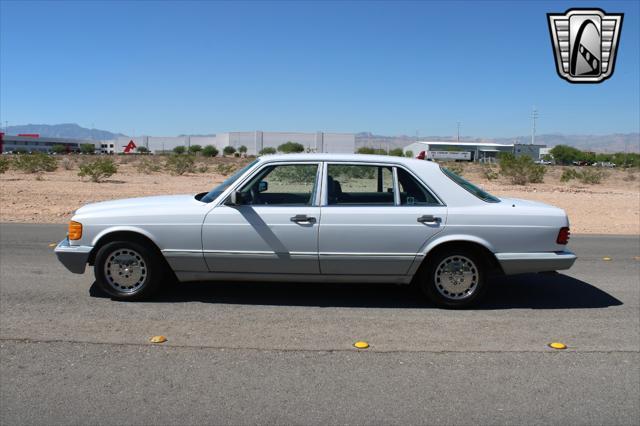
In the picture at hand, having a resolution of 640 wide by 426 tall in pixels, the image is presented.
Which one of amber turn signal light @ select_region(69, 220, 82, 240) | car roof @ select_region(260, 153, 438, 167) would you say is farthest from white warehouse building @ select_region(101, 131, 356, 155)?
amber turn signal light @ select_region(69, 220, 82, 240)

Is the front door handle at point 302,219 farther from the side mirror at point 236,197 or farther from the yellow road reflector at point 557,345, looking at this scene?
the yellow road reflector at point 557,345

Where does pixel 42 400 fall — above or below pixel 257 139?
below

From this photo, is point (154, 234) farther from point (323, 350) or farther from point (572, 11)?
point (572, 11)

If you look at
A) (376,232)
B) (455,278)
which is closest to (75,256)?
(376,232)

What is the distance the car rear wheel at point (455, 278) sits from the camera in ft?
19.8

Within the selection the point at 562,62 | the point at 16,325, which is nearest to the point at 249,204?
the point at 16,325

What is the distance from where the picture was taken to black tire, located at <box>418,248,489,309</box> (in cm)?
603

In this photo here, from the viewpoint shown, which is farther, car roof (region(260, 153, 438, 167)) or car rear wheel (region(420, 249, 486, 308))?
car roof (region(260, 153, 438, 167))

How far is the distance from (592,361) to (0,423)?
14.2 ft

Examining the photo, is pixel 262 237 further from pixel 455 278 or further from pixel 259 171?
pixel 455 278

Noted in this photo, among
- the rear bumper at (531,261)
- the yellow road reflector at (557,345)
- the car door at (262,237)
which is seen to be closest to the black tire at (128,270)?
the car door at (262,237)

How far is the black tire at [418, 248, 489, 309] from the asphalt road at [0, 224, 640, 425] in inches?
6.4

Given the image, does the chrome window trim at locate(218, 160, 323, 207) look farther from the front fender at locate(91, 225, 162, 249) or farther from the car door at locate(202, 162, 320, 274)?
the front fender at locate(91, 225, 162, 249)

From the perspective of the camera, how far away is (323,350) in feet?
16.0
